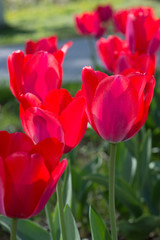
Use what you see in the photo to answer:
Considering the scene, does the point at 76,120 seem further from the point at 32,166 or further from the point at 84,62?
the point at 84,62

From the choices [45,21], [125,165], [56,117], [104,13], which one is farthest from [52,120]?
[45,21]

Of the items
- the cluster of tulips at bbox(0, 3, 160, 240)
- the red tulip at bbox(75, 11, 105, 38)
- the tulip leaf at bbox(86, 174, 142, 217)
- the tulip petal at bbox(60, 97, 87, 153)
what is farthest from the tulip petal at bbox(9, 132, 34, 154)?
the red tulip at bbox(75, 11, 105, 38)

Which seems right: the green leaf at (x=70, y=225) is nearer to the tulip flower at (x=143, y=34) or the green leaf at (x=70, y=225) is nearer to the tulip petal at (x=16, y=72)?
the tulip petal at (x=16, y=72)

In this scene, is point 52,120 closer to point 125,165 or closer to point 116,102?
point 116,102

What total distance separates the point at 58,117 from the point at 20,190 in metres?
0.20

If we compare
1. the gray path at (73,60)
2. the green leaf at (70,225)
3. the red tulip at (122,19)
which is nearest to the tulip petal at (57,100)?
the green leaf at (70,225)

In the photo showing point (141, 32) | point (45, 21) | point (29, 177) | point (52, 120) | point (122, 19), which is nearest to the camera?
point (29, 177)

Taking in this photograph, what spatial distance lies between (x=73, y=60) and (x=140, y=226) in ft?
17.9

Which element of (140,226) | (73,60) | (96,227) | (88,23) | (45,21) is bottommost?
(45,21)

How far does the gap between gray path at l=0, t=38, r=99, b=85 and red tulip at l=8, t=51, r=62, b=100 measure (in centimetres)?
436

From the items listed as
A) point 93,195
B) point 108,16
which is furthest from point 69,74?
point 93,195

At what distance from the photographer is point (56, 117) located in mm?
958

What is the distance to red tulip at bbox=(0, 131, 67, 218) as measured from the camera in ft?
2.69

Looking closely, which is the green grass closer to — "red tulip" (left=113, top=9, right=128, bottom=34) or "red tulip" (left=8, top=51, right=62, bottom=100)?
"red tulip" (left=113, top=9, right=128, bottom=34)
